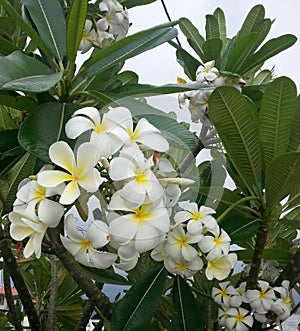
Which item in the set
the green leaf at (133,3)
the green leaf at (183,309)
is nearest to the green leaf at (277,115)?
the green leaf at (183,309)

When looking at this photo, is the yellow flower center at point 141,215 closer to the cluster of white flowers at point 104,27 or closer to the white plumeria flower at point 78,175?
the white plumeria flower at point 78,175

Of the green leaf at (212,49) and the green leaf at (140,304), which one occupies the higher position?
the green leaf at (212,49)

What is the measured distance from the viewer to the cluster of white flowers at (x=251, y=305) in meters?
0.76

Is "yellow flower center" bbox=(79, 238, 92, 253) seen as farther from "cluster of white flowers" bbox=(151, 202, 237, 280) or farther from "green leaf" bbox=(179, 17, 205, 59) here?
"green leaf" bbox=(179, 17, 205, 59)

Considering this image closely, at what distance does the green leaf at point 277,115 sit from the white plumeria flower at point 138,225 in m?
0.31

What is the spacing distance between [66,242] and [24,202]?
2.2 inches

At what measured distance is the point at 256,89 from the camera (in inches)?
38.9

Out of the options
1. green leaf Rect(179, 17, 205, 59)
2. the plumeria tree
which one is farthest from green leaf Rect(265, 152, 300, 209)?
green leaf Rect(179, 17, 205, 59)

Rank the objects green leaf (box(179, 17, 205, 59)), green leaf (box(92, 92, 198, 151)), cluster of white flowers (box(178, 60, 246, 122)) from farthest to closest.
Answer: green leaf (box(179, 17, 205, 59)) → cluster of white flowers (box(178, 60, 246, 122)) → green leaf (box(92, 92, 198, 151))

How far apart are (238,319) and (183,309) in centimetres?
8

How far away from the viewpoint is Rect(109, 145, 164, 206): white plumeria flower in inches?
19.1

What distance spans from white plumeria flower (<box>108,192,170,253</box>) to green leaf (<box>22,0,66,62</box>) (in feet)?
1.04

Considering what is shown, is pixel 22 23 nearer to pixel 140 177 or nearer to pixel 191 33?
pixel 140 177

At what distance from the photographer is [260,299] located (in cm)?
77
